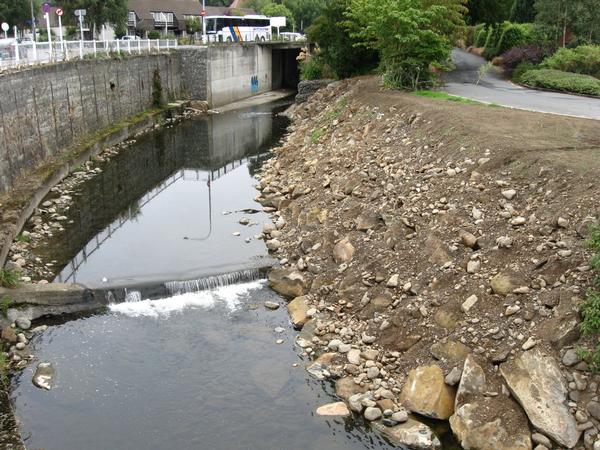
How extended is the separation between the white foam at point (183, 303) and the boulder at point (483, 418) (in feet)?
19.7

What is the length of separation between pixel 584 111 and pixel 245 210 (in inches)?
474

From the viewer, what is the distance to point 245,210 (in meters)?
21.2

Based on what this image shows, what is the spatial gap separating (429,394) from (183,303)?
646cm

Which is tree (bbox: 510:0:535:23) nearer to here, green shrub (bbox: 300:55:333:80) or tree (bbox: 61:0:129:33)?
green shrub (bbox: 300:55:333:80)

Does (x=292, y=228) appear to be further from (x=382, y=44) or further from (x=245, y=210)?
(x=382, y=44)

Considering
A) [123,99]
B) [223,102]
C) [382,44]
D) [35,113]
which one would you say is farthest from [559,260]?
[223,102]

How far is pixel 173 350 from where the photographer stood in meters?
12.4

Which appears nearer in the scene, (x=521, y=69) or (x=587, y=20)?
(x=521, y=69)

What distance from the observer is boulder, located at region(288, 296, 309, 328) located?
523 inches

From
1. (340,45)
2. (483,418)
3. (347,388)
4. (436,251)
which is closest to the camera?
(483,418)

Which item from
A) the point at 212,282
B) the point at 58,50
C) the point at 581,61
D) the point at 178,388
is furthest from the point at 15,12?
the point at 178,388

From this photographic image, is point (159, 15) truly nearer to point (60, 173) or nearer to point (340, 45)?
point (340, 45)

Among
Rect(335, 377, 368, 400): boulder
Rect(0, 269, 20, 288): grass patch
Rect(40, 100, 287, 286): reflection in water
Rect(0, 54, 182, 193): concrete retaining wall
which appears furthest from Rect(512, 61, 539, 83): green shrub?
Rect(0, 269, 20, 288): grass patch

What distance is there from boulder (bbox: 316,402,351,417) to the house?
73813 millimetres
